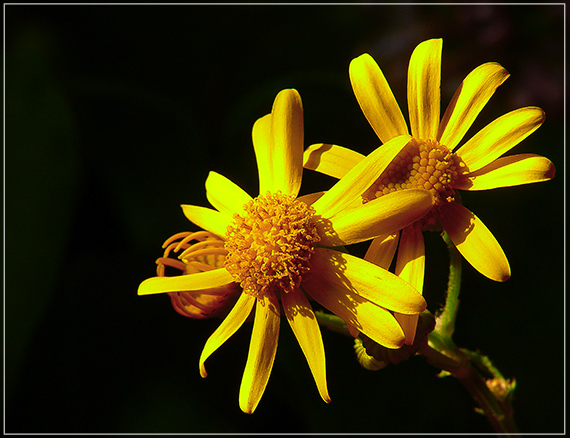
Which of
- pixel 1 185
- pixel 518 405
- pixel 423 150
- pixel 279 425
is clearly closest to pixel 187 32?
pixel 1 185

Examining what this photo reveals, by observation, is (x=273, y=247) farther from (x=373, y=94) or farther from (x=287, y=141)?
(x=373, y=94)

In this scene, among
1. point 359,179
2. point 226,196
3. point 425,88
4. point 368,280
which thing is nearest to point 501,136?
point 425,88

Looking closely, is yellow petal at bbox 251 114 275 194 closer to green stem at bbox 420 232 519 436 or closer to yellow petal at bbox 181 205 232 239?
yellow petal at bbox 181 205 232 239

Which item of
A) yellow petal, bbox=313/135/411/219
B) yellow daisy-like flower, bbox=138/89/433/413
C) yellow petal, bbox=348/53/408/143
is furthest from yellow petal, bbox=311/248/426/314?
yellow petal, bbox=348/53/408/143

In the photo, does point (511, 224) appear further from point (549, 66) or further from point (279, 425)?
point (279, 425)

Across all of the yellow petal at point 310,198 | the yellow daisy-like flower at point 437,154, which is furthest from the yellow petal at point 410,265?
the yellow petal at point 310,198
